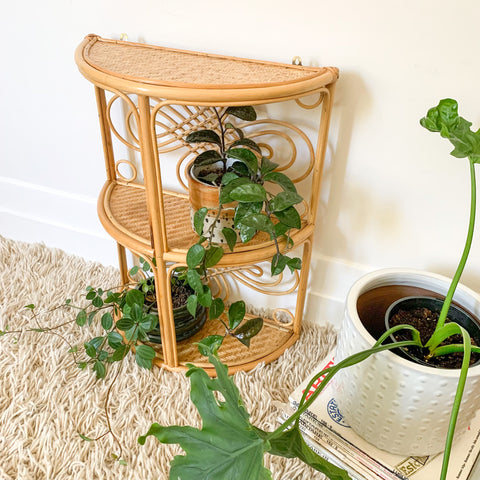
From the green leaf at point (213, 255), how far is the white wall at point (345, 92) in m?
0.33

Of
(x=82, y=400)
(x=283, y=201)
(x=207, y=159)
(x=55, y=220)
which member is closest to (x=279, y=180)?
(x=283, y=201)

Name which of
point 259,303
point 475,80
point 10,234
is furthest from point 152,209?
point 10,234

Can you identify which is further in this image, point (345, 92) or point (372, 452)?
point (345, 92)

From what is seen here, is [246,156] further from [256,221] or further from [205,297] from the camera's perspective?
[205,297]

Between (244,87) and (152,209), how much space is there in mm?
282

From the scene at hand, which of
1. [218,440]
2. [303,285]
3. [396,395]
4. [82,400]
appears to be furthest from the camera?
[303,285]

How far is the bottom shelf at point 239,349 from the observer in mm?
1128

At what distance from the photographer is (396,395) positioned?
73 centimetres

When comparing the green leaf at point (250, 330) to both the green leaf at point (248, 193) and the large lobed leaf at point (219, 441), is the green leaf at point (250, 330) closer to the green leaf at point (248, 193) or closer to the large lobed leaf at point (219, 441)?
the green leaf at point (248, 193)

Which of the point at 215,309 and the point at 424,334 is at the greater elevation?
the point at 424,334

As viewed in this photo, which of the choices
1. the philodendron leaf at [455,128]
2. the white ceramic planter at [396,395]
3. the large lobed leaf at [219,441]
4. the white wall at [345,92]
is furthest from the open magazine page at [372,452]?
the philodendron leaf at [455,128]

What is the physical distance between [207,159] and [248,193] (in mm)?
174

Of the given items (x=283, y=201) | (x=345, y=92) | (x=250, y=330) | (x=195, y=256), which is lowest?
(x=250, y=330)

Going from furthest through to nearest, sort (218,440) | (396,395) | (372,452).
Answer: (372,452) < (396,395) < (218,440)
